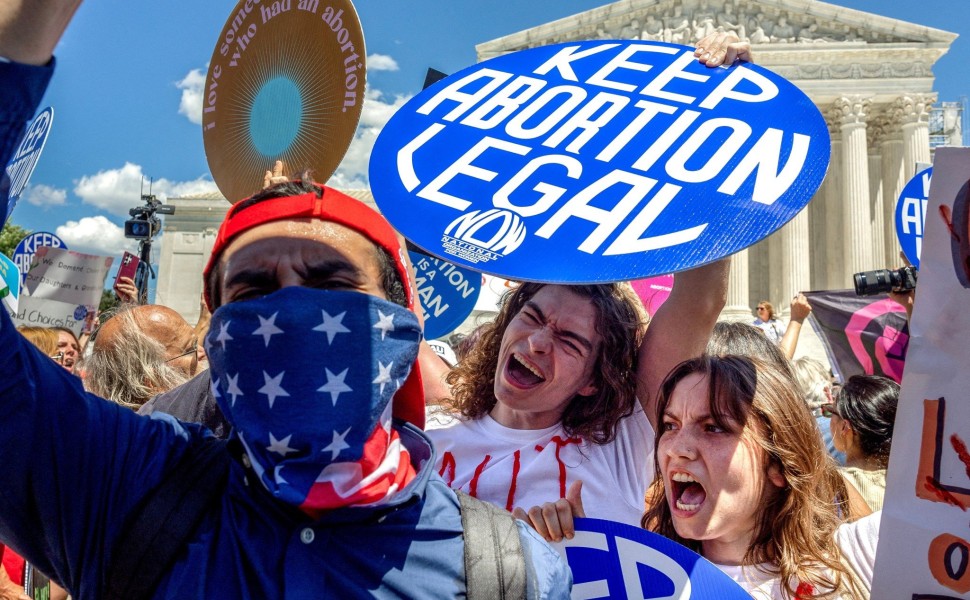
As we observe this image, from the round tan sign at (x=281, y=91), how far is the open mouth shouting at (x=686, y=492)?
3.94ft

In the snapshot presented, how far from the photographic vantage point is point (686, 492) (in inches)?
74.6

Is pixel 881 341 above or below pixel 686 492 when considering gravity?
above

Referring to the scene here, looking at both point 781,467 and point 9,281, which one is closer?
point 781,467

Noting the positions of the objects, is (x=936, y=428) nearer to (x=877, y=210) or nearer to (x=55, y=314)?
(x=55, y=314)

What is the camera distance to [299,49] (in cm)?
221

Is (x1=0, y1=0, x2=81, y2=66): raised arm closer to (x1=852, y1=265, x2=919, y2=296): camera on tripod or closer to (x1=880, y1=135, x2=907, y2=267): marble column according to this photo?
(x1=852, y1=265, x2=919, y2=296): camera on tripod

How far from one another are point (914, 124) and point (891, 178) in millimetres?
2047

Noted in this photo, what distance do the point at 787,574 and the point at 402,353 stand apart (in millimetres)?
1138

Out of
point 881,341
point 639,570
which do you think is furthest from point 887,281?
point 881,341

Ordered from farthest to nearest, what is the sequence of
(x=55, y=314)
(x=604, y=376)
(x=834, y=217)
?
(x=834, y=217) < (x=55, y=314) < (x=604, y=376)

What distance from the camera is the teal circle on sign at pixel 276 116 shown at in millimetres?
2213

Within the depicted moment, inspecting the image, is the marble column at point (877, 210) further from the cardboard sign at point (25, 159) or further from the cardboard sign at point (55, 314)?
the cardboard sign at point (25, 159)

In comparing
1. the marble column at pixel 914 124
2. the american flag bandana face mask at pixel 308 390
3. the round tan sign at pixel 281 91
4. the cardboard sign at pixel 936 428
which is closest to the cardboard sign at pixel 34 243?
the round tan sign at pixel 281 91

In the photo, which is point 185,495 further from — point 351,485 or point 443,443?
point 443,443
